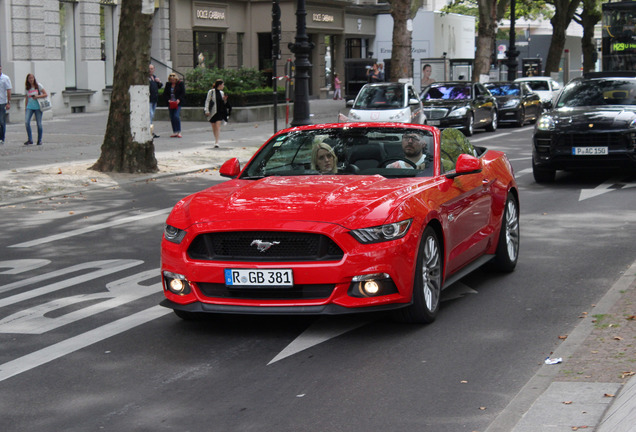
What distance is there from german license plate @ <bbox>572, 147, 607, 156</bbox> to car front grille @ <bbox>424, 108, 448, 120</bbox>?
13.4m

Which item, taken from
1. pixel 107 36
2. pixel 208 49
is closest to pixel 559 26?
pixel 208 49

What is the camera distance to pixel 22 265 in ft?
33.7

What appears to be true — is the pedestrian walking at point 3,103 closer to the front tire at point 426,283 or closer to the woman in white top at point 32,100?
the woman in white top at point 32,100

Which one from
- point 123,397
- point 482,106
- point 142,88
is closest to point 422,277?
point 123,397

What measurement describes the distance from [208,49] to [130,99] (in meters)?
26.1

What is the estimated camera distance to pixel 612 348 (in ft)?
21.1

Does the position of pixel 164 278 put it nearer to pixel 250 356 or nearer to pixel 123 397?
pixel 250 356

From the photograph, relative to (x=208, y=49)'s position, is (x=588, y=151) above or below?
below

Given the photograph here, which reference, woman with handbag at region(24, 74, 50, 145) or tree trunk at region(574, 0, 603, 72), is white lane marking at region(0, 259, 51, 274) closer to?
woman with handbag at region(24, 74, 50, 145)

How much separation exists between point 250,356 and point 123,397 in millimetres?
1067

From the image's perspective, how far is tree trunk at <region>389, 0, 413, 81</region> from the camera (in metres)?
36.8

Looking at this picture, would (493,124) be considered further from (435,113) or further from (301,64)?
(301,64)

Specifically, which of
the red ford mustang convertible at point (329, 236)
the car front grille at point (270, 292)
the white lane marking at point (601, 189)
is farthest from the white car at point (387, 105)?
the car front grille at point (270, 292)

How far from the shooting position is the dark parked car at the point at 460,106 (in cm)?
2956
